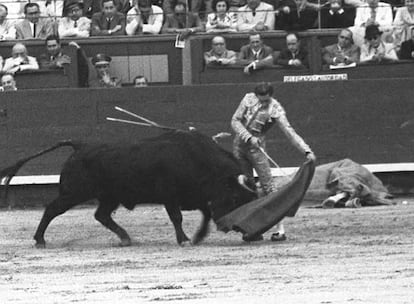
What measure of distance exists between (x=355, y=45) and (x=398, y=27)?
52 cm

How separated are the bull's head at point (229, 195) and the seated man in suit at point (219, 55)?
4.30m

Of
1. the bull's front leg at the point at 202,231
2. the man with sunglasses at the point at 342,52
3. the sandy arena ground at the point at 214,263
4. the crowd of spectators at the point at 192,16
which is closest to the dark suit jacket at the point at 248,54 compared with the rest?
the crowd of spectators at the point at 192,16

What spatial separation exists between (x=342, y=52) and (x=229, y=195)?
4.81 metres

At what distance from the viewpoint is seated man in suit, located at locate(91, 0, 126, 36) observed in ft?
55.8

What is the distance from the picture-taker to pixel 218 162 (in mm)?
12430

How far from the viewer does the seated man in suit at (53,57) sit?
1667 centimetres

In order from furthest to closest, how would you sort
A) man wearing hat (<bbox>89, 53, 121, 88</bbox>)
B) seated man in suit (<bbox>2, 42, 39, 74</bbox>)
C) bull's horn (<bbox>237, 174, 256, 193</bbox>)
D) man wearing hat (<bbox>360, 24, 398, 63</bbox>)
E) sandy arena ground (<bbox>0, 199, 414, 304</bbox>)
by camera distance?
man wearing hat (<bbox>89, 53, 121, 88</bbox>) < seated man in suit (<bbox>2, 42, 39, 74</bbox>) < man wearing hat (<bbox>360, 24, 398, 63</bbox>) < bull's horn (<bbox>237, 174, 256, 193</bbox>) < sandy arena ground (<bbox>0, 199, 414, 304</bbox>)

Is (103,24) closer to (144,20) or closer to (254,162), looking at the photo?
(144,20)

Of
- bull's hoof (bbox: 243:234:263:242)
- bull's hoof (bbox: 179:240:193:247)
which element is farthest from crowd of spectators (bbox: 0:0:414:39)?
bull's hoof (bbox: 179:240:193:247)

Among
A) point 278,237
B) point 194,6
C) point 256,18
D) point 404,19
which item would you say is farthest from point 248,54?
point 278,237

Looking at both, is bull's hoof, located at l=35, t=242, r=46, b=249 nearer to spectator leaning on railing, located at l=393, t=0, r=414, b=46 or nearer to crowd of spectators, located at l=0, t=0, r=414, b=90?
crowd of spectators, located at l=0, t=0, r=414, b=90

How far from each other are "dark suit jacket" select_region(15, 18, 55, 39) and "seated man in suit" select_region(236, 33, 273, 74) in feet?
7.31

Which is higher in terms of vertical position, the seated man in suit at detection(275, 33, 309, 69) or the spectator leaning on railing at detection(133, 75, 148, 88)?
the seated man in suit at detection(275, 33, 309, 69)

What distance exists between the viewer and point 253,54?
16812 millimetres
